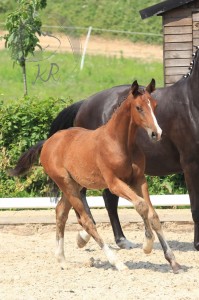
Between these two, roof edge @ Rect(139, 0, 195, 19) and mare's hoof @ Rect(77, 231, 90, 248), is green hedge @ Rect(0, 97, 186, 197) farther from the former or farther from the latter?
mare's hoof @ Rect(77, 231, 90, 248)

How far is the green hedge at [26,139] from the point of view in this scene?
11.9 meters

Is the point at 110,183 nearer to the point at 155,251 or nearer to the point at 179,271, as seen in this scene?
the point at 179,271

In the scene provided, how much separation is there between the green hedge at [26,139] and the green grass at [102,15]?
21657 mm

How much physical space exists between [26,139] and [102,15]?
25241 millimetres

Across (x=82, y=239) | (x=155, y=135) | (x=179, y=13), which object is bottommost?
(x=82, y=239)

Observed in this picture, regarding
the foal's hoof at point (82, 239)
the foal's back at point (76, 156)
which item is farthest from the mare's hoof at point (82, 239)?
the foal's back at point (76, 156)

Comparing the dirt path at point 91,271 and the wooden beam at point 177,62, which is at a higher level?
the wooden beam at point 177,62

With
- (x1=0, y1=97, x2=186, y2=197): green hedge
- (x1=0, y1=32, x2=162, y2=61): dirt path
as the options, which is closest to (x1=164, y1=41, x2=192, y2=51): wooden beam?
(x1=0, y1=97, x2=186, y2=197): green hedge

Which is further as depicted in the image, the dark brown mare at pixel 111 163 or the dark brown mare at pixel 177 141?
the dark brown mare at pixel 177 141

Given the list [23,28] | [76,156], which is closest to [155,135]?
[76,156]

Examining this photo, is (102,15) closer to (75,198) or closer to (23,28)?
(23,28)

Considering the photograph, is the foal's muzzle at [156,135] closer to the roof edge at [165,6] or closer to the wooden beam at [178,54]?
the roof edge at [165,6]

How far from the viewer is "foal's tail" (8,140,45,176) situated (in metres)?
8.68

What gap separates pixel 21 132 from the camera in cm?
1201
